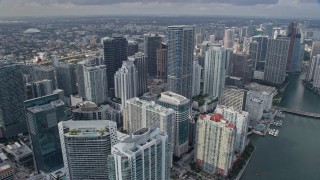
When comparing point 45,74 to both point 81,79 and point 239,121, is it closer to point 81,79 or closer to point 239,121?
point 81,79

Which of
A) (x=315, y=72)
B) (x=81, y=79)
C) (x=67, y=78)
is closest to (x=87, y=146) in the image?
(x=81, y=79)

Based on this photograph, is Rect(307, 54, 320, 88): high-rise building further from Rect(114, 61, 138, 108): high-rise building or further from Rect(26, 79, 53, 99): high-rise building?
Rect(26, 79, 53, 99): high-rise building

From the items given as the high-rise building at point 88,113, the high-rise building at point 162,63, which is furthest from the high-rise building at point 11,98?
the high-rise building at point 162,63

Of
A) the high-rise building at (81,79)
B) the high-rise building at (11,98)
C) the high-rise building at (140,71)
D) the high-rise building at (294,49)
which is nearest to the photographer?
the high-rise building at (11,98)

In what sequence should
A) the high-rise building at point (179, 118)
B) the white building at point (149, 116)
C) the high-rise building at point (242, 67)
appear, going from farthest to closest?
1. the high-rise building at point (242, 67)
2. the high-rise building at point (179, 118)
3. the white building at point (149, 116)

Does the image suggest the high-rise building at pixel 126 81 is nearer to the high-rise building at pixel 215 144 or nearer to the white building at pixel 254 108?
the high-rise building at pixel 215 144

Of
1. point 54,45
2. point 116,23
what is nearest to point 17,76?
point 54,45

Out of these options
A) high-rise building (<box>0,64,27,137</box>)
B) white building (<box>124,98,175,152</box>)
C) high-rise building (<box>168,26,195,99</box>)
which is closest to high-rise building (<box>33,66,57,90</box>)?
high-rise building (<box>0,64,27,137</box>)
